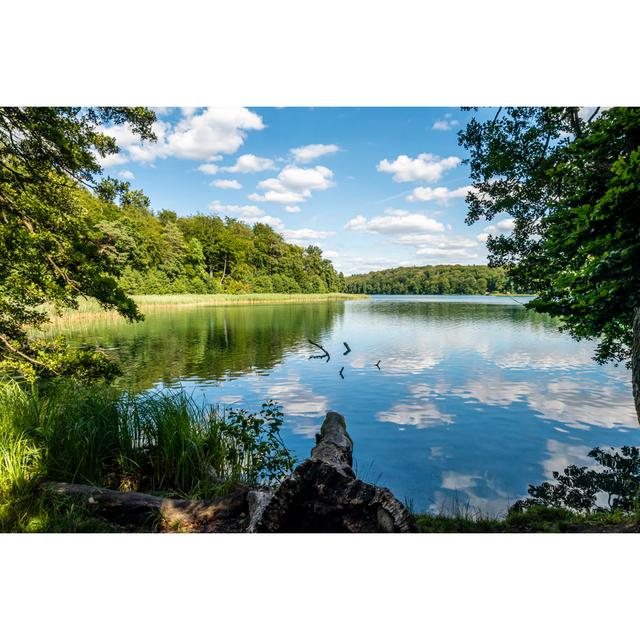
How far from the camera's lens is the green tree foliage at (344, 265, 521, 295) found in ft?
90.1

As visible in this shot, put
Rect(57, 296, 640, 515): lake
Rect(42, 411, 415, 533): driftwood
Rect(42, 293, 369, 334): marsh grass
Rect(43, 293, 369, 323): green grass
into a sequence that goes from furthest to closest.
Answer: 1. Rect(43, 293, 369, 323): green grass
2. Rect(42, 293, 369, 334): marsh grass
3. Rect(57, 296, 640, 515): lake
4. Rect(42, 411, 415, 533): driftwood

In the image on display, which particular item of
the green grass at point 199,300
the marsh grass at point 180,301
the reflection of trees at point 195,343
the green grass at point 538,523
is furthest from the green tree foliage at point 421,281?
the green grass at point 538,523

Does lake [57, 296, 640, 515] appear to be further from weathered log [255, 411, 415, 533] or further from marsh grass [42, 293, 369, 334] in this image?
marsh grass [42, 293, 369, 334]

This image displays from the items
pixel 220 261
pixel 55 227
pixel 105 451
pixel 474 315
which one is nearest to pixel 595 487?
pixel 105 451

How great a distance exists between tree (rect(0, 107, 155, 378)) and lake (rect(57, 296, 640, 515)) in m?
3.24

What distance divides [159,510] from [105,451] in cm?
110

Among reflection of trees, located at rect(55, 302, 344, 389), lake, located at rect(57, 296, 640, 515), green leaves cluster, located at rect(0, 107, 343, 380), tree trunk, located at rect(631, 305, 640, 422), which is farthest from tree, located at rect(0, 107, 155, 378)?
tree trunk, located at rect(631, 305, 640, 422)

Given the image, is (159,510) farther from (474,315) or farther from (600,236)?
(474,315)

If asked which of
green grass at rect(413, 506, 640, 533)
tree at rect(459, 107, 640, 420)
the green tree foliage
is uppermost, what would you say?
the green tree foliage

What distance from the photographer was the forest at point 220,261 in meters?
24.5

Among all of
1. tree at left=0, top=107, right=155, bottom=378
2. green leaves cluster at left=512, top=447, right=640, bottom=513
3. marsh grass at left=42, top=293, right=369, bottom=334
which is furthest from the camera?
marsh grass at left=42, top=293, right=369, bottom=334

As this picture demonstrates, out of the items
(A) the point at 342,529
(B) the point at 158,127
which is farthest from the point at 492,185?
(A) the point at 342,529

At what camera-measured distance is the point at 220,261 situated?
31.6 metres
